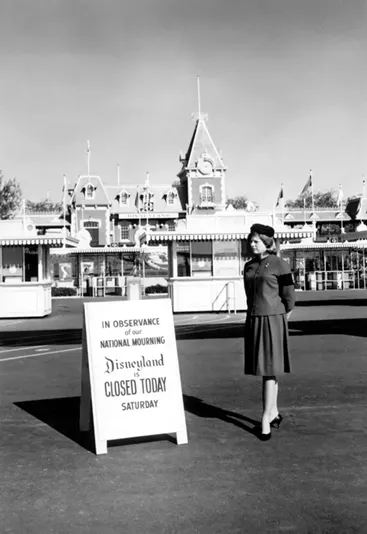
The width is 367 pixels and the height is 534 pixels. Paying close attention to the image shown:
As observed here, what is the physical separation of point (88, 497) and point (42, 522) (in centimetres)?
43

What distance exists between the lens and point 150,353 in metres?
5.39

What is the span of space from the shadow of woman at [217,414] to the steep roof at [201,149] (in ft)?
204

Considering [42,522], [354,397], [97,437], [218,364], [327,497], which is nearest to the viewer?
[42,522]

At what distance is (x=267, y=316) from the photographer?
17.9 ft

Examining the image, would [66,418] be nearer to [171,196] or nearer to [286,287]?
[286,287]

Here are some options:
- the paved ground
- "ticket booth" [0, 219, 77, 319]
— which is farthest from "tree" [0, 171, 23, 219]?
the paved ground

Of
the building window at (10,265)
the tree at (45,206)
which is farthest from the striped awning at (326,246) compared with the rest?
the tree at (45,206)

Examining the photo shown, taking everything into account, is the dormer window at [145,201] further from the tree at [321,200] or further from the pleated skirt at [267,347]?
the pleated skirt at [267,347]

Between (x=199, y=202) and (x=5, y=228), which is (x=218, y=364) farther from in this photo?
(x=199, y=202)

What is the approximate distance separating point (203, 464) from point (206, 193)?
6434cm

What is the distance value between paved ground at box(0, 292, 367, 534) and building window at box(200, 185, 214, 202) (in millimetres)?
59774

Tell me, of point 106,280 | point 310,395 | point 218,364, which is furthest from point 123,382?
point 106,280

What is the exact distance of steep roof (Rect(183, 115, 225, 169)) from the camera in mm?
68062

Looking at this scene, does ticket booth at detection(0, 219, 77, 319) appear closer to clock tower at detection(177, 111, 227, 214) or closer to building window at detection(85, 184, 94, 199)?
clock tower at detection(177, 111, 227, 214)
